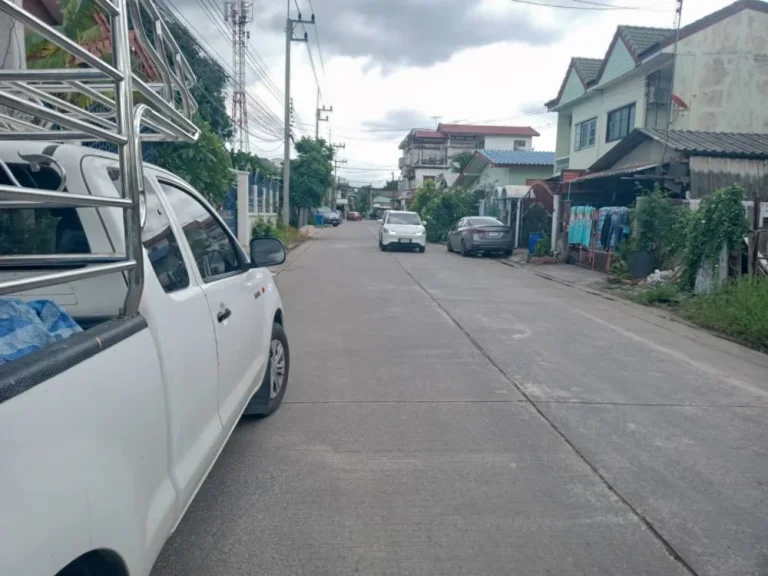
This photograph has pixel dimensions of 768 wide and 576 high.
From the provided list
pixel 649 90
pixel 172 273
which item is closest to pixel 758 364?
pixel 172 273

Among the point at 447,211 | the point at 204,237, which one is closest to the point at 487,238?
the point at 447,211

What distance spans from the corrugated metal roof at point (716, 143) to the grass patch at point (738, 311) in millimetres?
5823

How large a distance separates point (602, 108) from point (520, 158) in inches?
447

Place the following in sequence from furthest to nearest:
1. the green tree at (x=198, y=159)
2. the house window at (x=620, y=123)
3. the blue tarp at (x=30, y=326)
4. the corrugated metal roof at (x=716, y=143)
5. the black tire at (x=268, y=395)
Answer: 1. the house window at (x=620, y=123)
2. the corrugated metal roof at (x=716, y=143)
3. the green tree at (x=198, y=159)
4. the black tire at (x=268, y=395)
5. the blue tarp at (x=30, y=326)

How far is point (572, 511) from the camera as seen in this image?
383cm

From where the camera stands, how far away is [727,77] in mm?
22281

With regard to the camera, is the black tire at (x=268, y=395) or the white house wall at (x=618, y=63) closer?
the black tire at (x=268, y=395)

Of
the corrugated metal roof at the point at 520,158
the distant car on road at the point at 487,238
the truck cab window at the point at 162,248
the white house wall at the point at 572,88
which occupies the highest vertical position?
the white house wall at the point at 572,88

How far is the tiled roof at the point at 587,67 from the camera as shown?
27.0 meters

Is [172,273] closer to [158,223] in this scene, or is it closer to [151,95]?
[158,223]

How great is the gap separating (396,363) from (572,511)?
3.60 meters

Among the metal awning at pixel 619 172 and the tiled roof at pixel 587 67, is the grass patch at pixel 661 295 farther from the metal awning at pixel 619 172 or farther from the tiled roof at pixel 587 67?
the tiled roof at pixel 587 67

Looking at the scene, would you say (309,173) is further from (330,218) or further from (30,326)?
(30,326)

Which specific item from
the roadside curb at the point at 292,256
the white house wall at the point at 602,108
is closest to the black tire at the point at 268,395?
the roadside curb at the point at 292,256
